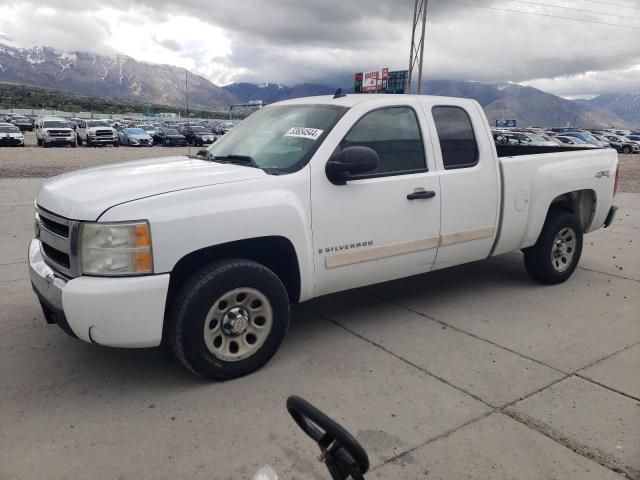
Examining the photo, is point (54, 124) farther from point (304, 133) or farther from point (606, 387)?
point (606, 387)

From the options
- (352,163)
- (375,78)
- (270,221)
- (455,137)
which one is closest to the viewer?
(270,221)

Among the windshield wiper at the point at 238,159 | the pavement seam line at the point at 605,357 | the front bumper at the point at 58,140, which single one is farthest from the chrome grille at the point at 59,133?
the pavement seam line at the point at 605,357

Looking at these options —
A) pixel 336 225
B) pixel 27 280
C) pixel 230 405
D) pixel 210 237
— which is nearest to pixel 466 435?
pixel 230 405

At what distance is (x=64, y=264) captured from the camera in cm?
326

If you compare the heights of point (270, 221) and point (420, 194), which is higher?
point (420, 194)

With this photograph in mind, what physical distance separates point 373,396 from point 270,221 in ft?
4.13

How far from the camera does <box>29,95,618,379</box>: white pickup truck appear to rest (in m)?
3.01

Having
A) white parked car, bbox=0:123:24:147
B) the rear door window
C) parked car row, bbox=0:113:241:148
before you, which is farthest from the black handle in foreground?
white parked car, bbox=0:123:24:147

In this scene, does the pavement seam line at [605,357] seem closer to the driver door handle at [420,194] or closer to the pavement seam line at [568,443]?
the pavement seam line at [568,443]

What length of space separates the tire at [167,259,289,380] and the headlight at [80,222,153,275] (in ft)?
1.11

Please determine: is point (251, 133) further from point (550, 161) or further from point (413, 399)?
point (550, 161)

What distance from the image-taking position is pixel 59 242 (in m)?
3.23

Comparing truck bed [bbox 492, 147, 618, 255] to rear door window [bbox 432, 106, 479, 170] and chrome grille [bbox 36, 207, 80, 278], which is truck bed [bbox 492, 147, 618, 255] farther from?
chrome grille [bbox 36, 207, 80, 278]

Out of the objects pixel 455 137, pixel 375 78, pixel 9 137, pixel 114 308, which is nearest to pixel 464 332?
pixel 455 137
